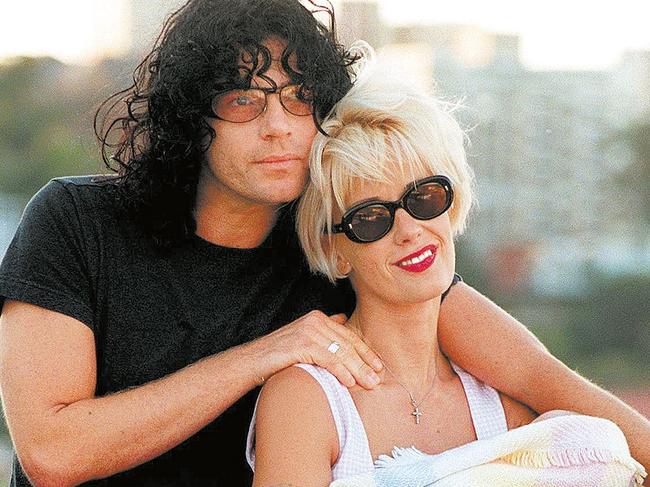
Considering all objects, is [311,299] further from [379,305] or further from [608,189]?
[608,189]

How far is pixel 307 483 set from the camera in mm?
2180

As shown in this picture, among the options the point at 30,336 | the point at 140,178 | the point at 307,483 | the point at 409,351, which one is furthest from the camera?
the point at 140,178

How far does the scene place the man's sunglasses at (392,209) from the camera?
2.39 m

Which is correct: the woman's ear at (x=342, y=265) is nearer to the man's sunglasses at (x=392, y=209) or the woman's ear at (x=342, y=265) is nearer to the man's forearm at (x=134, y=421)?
the man's sunglasses at (x=392, y=209)

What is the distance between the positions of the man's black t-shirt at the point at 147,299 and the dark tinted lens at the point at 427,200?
43 centimetres

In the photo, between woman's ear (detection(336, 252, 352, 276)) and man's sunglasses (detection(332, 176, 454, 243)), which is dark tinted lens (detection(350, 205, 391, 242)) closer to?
man's sunglasses (detection(332, 176, 454, 243))

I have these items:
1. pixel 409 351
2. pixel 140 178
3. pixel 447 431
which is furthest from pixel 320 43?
pixel 447 431

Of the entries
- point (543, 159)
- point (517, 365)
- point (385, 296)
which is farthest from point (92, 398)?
point (543, 159)

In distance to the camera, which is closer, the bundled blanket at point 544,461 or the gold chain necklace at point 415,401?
the bundled blanket at point 544,461

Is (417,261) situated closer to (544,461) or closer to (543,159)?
(544,461)

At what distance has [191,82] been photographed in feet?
8.60

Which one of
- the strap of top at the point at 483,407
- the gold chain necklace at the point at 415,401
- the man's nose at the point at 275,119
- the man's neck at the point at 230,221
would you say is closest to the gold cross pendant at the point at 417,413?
the gold chain necklace at the point at 415,401

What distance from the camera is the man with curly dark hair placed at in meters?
2.40

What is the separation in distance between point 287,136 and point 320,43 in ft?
0.93
